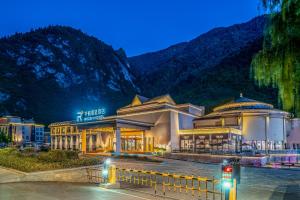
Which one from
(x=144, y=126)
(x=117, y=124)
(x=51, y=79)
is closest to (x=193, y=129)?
(x=144, y=126)

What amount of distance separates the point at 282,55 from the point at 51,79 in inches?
6441

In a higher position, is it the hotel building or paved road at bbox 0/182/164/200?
the hotel building

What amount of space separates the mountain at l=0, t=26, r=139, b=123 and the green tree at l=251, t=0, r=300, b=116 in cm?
13199

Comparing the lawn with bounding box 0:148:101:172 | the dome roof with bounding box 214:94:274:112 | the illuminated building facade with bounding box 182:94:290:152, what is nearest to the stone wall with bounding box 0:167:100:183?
the lawn with bounding box 0:148:101:172

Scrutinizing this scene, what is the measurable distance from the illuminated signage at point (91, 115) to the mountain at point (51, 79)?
80.9 metres

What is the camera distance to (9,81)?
148m

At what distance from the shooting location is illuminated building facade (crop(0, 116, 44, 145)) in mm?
113131

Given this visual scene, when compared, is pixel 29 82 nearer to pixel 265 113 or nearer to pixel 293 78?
pixel 265 113

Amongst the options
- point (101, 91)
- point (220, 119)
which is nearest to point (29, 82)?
point (101, 91)

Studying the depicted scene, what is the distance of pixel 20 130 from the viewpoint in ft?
378

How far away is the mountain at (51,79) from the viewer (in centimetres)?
14200

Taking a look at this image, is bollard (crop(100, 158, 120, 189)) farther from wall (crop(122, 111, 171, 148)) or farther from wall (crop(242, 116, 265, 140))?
wall (crop(242, 116, 265, 140))

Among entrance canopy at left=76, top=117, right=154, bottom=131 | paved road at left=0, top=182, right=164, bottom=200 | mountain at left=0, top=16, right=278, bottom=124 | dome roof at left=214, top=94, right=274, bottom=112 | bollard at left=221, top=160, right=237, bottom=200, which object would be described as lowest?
paved road at left=0, top=182, right=164, bottom=200

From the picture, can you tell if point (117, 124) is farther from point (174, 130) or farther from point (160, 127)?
point (174, 130)
